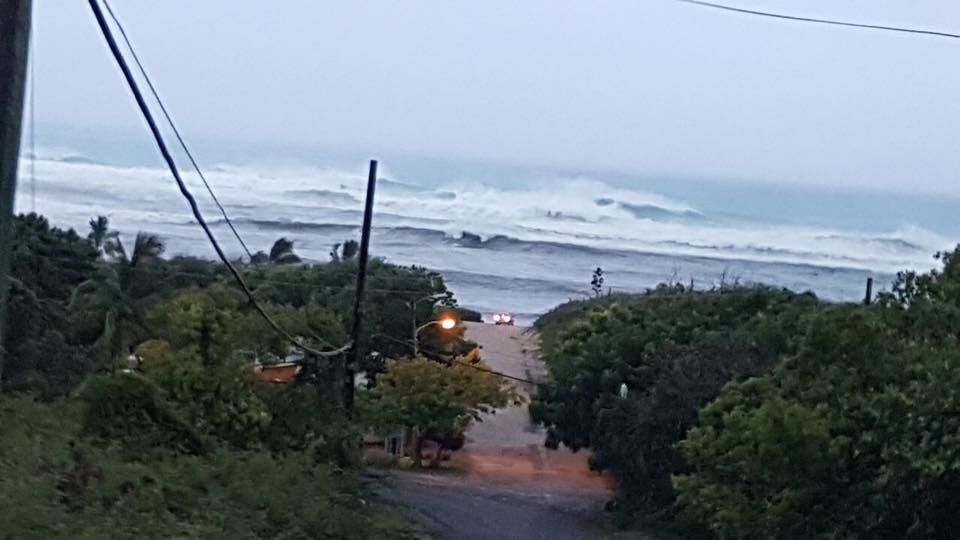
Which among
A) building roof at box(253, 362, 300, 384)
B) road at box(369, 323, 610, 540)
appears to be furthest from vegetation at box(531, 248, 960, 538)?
building roof at box(253, 362, 300, 384)

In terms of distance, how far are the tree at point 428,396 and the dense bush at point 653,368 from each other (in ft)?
4.06

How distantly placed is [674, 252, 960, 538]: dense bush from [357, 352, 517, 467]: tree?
9379mm

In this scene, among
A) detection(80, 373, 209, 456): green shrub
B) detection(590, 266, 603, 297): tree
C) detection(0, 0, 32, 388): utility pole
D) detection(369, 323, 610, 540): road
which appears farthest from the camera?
detection(590, 266, 603, 297): tree

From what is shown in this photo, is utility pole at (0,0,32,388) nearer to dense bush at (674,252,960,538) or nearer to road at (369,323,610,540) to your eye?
dense bush at (674,252,960,538)

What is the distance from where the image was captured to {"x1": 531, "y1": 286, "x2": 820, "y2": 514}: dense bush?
22.9 m

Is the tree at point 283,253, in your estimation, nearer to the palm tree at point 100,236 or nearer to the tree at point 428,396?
the palm tree at point 100,236

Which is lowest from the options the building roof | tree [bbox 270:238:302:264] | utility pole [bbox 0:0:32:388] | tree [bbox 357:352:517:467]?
tree [bbox 357:352:517:467]

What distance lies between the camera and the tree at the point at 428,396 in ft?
91.5

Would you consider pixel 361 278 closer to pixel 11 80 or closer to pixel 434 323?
pixel 434 323

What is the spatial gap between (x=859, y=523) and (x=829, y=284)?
36691 millimetres

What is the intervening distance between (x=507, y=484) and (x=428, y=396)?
2537 mm

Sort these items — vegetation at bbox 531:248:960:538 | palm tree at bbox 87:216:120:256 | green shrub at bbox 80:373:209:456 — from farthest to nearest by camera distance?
palm tree at bbox 87:216:120:256 < vegetation at bbox 531:248:960:538 < green shrub at bbox 80:373:209:456

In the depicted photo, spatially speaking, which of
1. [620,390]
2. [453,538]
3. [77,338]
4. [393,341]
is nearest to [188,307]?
[453,538]

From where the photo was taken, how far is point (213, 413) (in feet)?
52.7
